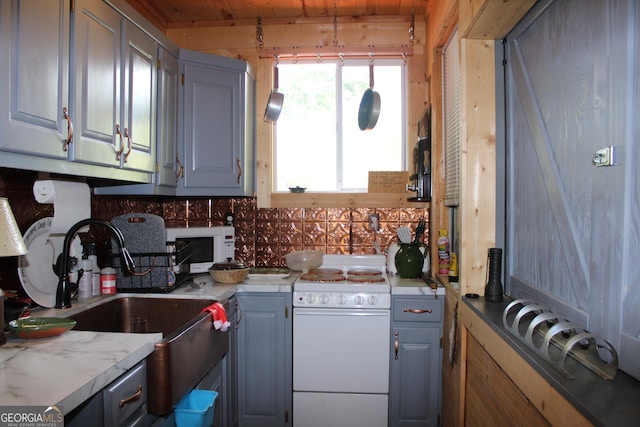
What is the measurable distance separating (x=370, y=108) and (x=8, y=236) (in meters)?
2.02

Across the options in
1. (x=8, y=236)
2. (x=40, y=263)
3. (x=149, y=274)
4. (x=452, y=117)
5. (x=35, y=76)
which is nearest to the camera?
(x=8, y=236)

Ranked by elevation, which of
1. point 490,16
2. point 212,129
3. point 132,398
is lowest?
point 132,398

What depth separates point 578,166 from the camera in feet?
4.09

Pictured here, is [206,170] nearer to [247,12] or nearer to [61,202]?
[61,202]

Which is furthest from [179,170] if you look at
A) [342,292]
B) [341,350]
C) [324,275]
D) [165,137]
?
[341,350]

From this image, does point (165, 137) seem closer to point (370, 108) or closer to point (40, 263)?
point (40, 263)

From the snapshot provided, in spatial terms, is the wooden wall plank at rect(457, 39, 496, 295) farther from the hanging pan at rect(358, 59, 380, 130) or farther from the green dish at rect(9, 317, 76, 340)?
the green dish at rect(9, 317, 76, 340)

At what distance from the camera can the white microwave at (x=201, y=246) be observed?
99.3 inches

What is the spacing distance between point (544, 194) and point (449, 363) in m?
1.08

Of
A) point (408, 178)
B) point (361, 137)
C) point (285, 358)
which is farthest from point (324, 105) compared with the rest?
point (285, 358)

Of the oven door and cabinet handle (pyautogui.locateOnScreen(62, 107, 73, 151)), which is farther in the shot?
the oven door

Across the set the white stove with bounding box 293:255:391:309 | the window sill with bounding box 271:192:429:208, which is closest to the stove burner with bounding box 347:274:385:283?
the white stove with bounding box 293:255:391:309

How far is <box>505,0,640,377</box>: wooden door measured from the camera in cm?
102

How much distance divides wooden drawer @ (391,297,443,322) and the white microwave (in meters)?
1.14
